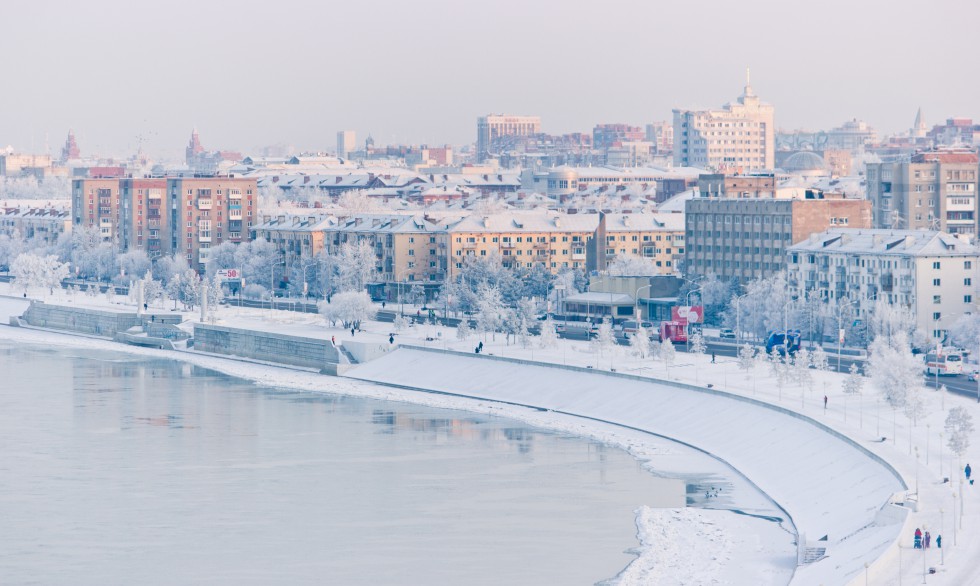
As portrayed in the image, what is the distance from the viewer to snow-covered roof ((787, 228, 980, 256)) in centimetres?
7762

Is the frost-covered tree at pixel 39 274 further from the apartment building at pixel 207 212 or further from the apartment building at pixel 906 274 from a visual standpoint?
the apartment building at pixel 906 274

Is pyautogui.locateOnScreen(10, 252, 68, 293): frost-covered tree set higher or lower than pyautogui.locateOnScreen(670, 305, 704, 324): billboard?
higher

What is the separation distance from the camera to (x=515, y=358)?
243ft

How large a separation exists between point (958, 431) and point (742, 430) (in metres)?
9.39

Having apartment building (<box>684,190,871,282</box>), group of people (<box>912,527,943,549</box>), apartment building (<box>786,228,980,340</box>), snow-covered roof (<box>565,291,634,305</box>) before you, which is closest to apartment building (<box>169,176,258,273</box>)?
snow-covered roof (<box>565,291,634,305</box>)

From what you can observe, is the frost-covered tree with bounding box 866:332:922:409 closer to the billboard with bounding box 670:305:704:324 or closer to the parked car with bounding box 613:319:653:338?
the billboard with bounding box 670:305:704:324

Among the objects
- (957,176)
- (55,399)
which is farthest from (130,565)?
(957,176)

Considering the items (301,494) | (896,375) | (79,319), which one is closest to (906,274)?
(896,375)

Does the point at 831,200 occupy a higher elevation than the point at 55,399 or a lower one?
higher

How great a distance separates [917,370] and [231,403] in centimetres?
2591

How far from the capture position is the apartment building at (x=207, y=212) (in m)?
132

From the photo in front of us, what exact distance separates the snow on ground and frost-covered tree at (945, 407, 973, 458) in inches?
16.4

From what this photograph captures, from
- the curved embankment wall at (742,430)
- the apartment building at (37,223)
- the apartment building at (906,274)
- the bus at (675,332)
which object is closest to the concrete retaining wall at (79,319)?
the curved embankment wall at (742,430)

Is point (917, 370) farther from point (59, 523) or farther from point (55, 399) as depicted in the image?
point (55, 399)
